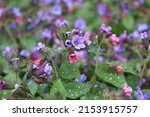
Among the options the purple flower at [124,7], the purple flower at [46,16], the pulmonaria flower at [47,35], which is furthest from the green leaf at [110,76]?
the purple flower at [124,7]

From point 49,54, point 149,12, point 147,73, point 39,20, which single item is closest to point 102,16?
point 149,12

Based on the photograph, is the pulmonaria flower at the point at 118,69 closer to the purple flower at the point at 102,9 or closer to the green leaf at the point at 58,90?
the green leaf at the point at 58,90

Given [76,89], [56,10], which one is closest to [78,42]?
[76,89]

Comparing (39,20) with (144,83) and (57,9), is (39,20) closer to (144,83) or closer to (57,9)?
(57,9)

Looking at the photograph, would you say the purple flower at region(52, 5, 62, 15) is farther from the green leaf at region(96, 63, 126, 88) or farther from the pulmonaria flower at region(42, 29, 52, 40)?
the green leaf at region(96, 63, 126, 88)

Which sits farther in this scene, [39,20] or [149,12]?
[149,12]
